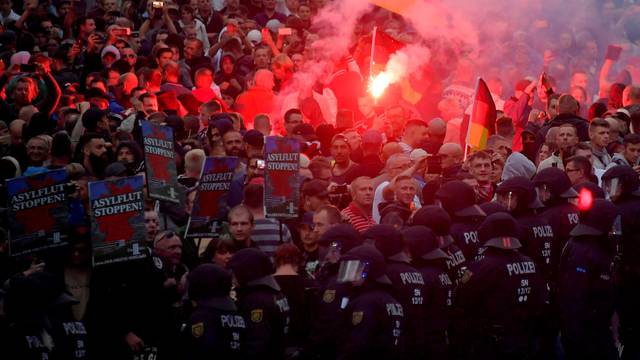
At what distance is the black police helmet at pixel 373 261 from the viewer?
35.6ft

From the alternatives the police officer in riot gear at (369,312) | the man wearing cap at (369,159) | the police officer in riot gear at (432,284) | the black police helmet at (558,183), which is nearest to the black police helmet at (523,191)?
the black police helmet at (558,183)

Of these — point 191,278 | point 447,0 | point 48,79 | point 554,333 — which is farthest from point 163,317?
point 447,0

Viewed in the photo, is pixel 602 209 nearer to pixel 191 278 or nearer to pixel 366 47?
pixel 191 278

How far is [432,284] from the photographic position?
11508mm

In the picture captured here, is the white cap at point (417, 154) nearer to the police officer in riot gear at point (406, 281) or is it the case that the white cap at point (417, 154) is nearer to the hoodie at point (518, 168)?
the hoodie at point (518, 168)

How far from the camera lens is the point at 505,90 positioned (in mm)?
22312

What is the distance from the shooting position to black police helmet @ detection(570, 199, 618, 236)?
40.3ft

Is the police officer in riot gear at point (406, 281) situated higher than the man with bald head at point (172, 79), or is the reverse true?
the man with bald head at point (172, 79)

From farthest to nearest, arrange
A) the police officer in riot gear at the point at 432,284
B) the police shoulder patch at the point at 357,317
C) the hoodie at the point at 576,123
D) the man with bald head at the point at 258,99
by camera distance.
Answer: the man with bald head at the point at 258,99
the hoodie at the point at 576,123
the police officer in riot gear at the point at 432,284
the police shoulder patch at the point at 357,317

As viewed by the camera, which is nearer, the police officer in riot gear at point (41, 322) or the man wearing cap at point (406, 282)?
the police officer in riot gear at point (41, 322)

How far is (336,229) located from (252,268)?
1169 mm

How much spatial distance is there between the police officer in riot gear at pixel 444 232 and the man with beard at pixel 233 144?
10.5 ft

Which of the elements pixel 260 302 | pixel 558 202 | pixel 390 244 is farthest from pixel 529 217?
pixel 260 302

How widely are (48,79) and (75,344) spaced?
7387 mm
